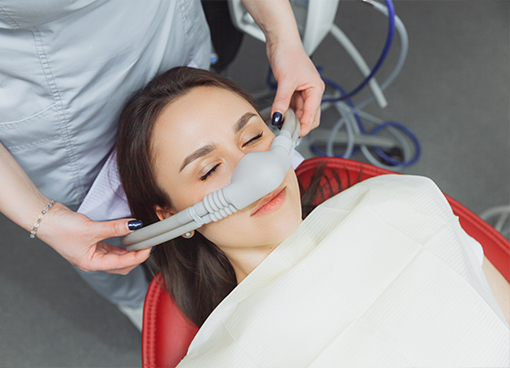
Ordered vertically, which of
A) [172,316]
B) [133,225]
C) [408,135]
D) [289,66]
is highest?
[289,66]

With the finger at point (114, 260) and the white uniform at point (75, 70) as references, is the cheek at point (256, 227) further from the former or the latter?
the white uniform at point (75, 70)

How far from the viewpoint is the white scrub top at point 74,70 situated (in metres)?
0.82

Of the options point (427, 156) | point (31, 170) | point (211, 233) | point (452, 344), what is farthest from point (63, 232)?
point (427, 156)

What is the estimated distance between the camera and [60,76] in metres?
0.89

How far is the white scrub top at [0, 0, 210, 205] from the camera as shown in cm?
82

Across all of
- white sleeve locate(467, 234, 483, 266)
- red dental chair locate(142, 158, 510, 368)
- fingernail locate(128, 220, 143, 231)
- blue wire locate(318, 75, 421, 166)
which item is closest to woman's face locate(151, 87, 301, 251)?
fingernail locate(128, 220, 143, 231)

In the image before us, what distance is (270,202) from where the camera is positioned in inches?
37.5

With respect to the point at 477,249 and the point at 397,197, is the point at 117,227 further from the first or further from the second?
the point at 477,249

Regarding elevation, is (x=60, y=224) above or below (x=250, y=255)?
above

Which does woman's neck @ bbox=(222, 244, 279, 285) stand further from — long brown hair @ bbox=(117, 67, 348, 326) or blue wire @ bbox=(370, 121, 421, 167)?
blue wire @ bbox=(370, 121, 421, 167)

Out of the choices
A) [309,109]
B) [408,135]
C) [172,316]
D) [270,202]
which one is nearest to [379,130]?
[408,135]

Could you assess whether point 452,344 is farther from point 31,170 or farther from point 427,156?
point 427,156

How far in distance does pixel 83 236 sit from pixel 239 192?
38 cm

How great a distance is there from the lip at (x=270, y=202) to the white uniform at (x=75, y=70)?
46cm
